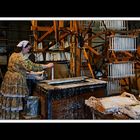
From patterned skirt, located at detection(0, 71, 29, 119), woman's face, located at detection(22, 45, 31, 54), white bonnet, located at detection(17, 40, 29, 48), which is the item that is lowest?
patterned skirt, located at detection(0, 71, 29, 119)

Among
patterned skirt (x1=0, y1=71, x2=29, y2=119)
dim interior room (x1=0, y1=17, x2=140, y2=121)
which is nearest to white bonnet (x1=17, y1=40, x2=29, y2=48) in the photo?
dim interior room (x1=0, y1=17, x2=140, y2=121)

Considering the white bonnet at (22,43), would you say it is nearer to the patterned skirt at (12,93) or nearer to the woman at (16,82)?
the woman at (16,82)

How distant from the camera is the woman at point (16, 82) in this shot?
8.55 feet

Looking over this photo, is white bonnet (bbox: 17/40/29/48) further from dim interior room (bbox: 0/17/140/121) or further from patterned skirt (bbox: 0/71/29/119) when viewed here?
patterned skirt (bbox: 0/71/29/119)

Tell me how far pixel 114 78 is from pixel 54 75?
70cm

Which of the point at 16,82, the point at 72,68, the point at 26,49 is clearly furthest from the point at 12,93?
the point at 72,68

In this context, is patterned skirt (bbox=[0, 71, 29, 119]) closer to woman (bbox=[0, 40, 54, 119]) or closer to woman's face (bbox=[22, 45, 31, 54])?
woman (bbox=[0, 40, 54, 119])

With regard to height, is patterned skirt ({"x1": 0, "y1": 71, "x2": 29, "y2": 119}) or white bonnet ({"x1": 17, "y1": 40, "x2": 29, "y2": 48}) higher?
white bonnet ({"x1": 17, "y1": 40, "x2": 29, "y2": 48})

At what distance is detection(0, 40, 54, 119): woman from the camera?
2605 millimetres

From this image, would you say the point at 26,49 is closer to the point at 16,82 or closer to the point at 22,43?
the point at 22,43

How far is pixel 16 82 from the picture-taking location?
2.66m

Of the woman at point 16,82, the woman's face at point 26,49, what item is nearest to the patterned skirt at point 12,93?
the woman at point 16,82
